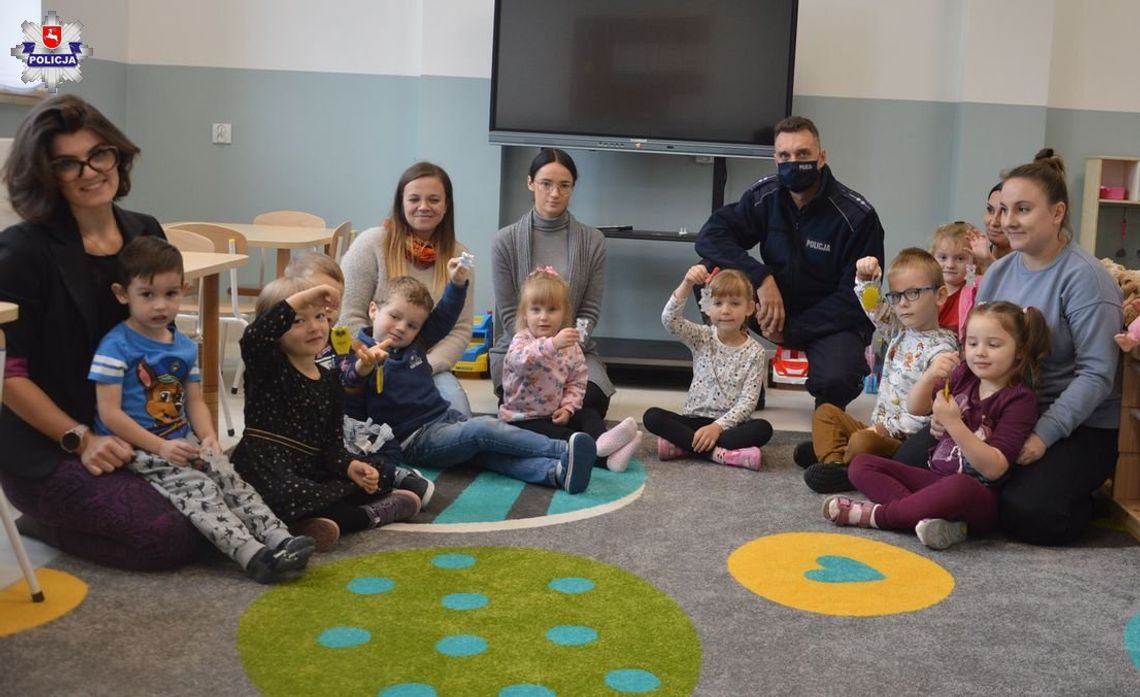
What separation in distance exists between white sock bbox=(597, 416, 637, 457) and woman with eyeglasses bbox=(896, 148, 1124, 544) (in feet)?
3.41

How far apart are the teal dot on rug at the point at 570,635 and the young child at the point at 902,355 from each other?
4.21 ft

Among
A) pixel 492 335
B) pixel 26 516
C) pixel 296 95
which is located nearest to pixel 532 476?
pixel 26 516

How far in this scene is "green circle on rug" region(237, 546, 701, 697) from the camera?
6.38 feet

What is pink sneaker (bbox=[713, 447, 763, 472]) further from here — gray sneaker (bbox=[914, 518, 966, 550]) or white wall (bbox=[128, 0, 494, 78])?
white wall (bbox=[128, 0, 494, 78])

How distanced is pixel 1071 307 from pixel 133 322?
221 cm

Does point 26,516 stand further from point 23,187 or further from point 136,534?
point 23,187

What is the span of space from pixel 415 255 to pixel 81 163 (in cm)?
138

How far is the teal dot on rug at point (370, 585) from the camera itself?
93.0 inches

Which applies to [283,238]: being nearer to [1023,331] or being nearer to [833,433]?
[833,433]

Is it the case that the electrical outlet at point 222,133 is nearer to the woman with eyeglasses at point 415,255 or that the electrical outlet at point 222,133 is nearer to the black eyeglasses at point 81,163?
the woman with eyeglasses at point 415,255

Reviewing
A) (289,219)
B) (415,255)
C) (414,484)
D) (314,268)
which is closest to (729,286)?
(415,255)

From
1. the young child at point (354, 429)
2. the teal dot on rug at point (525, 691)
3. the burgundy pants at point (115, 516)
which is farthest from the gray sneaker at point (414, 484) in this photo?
the teal dot on rug at point (525, 691)

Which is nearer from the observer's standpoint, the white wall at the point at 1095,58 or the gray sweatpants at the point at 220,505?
the gray sweatpants at the point at 220,505

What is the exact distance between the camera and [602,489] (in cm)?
325
